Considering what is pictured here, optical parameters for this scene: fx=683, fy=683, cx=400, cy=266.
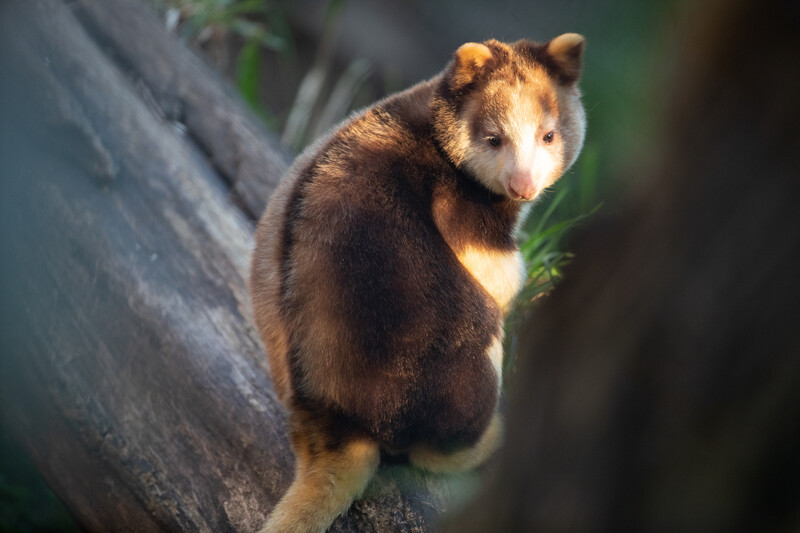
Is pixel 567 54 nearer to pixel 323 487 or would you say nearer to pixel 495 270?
pixel 495 270

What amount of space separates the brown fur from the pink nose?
14 cm

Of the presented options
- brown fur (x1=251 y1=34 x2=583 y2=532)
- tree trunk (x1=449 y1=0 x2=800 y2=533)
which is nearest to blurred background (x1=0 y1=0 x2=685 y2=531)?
tree trunk (x1=449 y1=0 x2=800 y2=533)

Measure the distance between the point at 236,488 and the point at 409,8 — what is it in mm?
4734

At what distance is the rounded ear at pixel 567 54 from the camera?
7.21 ft

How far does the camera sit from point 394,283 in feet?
6.30

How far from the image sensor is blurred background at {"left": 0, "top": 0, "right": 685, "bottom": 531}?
1597mm

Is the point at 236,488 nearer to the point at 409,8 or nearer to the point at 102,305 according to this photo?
the point at 102,305

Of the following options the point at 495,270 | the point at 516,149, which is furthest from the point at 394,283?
the point at 516,149

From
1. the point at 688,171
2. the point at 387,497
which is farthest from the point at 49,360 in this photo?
the point at 688,171

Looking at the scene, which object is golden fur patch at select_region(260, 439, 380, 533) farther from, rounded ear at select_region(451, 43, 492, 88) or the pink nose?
rounded ear at select_region(451, 43, 492, 88)

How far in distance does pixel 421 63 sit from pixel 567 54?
3347 millimetres

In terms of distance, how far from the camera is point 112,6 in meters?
3.82

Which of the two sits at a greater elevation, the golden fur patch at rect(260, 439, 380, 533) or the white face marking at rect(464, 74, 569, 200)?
the white face marking at rect(464, 74, 569, 200)

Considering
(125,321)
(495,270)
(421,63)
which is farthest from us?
(421,63)
